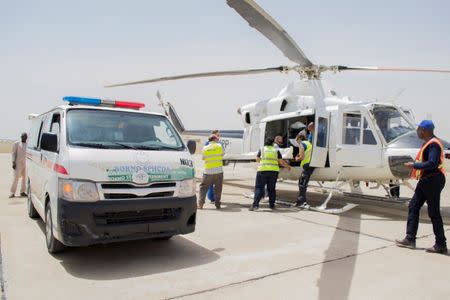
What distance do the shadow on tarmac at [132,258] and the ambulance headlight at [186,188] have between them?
2.65ft

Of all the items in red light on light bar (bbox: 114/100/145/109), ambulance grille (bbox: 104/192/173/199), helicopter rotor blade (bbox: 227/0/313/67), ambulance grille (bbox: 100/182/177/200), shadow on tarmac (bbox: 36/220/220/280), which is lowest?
shadow on tarmac (bbox: 36/220/220/280)

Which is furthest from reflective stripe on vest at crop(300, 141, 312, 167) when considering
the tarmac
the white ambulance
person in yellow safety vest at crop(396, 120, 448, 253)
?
the white ambulance

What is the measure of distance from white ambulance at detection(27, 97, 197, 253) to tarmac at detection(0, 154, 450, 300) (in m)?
0.39

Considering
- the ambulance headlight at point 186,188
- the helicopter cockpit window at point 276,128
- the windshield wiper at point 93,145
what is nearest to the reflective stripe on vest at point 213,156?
the helicopter cockpit window at point 276,128

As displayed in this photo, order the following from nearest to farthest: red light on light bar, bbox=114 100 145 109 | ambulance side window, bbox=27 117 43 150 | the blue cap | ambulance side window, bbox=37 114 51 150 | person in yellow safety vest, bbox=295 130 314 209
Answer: the blue cap < red light on light bar, bbox=114 100 145 109 < ambulance side window, bbox=37 114 51 150 < ambulance side window, bbox=27 117 43 150 < person in yellow safety vest, bbox=295 130 314 209

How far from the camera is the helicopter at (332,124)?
293 inches

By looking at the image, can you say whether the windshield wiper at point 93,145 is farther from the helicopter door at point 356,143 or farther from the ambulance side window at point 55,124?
the helicopter door at point 356,143

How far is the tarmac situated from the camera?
11.8 ft

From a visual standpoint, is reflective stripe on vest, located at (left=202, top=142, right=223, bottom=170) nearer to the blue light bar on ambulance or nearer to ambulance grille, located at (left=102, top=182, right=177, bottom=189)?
the blue light bar on ambulance

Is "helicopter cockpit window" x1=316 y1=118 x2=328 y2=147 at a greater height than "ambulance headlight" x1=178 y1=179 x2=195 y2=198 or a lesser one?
greater

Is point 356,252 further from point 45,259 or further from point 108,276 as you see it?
point 45,259

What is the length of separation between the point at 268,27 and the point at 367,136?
124 inches

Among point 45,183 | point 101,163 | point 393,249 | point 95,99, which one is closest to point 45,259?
point 45,183

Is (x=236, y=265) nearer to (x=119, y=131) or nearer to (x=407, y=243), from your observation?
(x=119, y=131)
